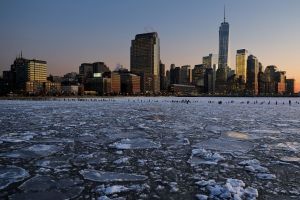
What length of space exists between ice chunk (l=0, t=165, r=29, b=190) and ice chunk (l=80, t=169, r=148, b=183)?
1793 millimetres

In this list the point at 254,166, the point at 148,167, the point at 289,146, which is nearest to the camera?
the point at 148,167

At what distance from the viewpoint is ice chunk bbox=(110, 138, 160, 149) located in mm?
14953

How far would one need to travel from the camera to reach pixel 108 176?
32.2 ft

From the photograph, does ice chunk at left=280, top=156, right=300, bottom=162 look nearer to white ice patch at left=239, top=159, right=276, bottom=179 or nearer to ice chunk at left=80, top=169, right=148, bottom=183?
white ice patch at left=239, top=159, right=276, bottom=179

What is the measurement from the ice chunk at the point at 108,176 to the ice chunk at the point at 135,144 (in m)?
4.64

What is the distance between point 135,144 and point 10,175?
6.90 metres

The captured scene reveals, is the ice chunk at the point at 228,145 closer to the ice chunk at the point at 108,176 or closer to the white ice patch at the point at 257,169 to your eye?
the white ice patch at the point at 257,169

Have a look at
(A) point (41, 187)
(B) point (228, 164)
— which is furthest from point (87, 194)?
(B) point (228, 164)

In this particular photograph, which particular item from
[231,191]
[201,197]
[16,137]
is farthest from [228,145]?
[16,137]

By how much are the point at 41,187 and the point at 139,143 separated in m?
7.71

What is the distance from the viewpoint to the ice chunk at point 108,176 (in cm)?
949

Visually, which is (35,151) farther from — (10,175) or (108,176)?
(108,176)

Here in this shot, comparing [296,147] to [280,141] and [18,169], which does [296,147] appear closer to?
[280,141]

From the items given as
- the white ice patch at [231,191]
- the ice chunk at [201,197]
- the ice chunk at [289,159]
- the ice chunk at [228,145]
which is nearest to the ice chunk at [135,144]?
the ice chunk at [228,145]
